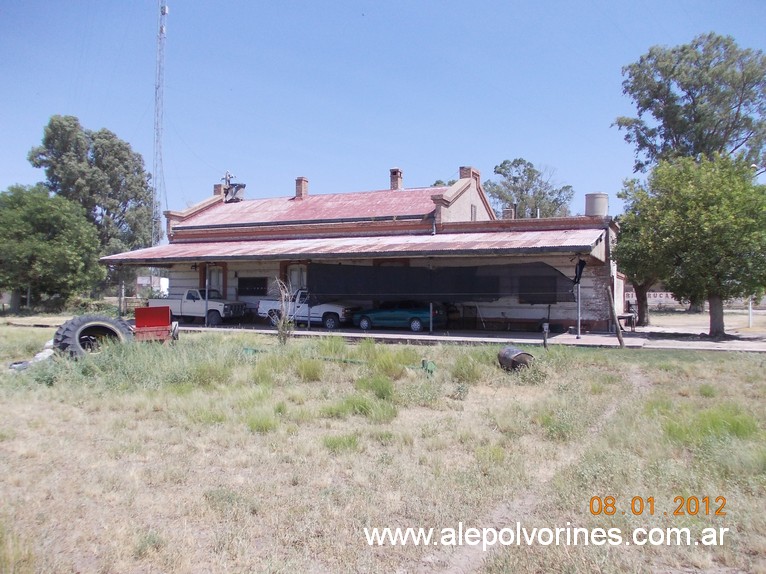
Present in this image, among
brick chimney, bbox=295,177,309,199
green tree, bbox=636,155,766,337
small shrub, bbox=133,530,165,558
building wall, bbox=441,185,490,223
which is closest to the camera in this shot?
small shrub, bbox=133,530,165,558

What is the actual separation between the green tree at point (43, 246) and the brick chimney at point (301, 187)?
49.9ft

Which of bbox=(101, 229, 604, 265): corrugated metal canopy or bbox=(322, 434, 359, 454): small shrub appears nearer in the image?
bbox=(322, 434, 359, 454): small shrub

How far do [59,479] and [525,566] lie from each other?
438 cm

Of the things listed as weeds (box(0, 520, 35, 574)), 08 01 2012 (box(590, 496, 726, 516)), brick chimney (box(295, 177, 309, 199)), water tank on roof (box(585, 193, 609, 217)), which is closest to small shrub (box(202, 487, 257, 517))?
weeds (box(0, 520, 35, 574))

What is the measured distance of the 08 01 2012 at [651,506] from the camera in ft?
15.5

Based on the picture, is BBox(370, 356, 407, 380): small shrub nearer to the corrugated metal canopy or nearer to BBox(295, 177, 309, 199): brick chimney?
the corrugated metal canopy

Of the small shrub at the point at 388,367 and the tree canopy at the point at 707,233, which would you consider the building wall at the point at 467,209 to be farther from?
the small shrub at the point at 388,367

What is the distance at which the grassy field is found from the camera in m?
4.13

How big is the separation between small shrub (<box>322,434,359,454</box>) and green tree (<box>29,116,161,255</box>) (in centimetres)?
4734

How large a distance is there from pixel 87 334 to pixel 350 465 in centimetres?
962

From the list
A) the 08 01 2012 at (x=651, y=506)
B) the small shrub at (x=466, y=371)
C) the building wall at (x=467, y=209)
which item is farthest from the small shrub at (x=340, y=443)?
the building wall at (x=467, y=209)

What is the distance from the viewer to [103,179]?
5094 centimetres

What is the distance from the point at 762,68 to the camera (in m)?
38.4

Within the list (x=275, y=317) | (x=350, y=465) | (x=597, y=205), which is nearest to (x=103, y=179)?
(x=275, y=317)
